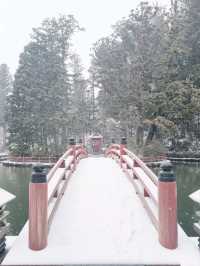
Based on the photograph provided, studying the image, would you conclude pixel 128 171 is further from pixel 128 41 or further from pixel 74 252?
pixel 128 41

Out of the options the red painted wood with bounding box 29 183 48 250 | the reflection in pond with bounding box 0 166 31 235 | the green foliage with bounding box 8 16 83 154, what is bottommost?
the reflection in pond with bounding box 0 166 31 235

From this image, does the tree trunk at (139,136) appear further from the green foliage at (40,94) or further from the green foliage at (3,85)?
the green foliage at (3,85)

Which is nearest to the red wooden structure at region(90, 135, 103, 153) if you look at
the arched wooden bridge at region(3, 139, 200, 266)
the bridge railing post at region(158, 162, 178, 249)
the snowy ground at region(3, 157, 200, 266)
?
the snowy ground at region(3, 157, 200, 266)

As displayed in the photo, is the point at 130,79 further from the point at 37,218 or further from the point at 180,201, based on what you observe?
the point at 37,218

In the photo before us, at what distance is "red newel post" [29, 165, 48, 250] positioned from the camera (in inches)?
130

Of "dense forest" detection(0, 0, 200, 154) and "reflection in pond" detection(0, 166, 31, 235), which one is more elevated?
"dense forest" detection(0, 0, 200, 154)

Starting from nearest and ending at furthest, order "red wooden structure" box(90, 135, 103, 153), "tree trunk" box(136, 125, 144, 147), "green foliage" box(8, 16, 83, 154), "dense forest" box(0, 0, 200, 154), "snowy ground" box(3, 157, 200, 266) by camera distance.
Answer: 1. "snowy ground" box(3, 157, 200, 266)
2. "red wooden structure" box(90, 135, 103, 153)
3. "dense forest" box(0, 0, 200, 154)
4. "tree trunk" box(136, 125, 144, 147)
5. "green foliage" box(8, 16, 83, 154)

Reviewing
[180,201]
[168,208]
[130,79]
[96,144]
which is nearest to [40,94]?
[130,79]

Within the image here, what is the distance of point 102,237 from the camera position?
3.75 m

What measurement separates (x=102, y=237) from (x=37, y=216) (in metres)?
0.84

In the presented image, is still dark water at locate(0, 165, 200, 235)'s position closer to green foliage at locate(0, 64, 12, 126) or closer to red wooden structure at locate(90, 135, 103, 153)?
red wooden structure at locate(90, 135, 103, 153)

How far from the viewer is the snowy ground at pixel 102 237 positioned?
318 centimetres

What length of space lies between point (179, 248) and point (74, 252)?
1048 millimetres

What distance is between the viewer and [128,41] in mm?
27484
